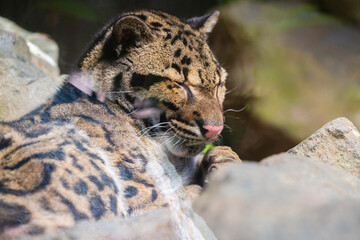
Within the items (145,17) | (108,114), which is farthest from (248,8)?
(108,114)

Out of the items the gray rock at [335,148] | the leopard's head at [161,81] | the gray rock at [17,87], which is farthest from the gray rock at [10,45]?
the gray rock at [335,148]

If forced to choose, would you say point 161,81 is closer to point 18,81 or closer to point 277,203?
point 277,203

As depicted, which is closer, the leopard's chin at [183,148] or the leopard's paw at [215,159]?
the leopard's chin at [183,148]

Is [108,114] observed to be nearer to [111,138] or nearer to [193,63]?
[111,138]

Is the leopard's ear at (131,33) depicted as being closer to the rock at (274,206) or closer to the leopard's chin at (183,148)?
the leopard's chin at (183,148)

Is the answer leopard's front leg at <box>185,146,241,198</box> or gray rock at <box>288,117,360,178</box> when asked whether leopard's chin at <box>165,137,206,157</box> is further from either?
gray rock at <box>288,117,360,178</box>

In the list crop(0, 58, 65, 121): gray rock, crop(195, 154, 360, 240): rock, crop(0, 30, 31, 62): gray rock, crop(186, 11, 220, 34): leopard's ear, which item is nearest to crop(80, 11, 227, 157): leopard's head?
crop(186, 11, 220, 34): leopard's ear

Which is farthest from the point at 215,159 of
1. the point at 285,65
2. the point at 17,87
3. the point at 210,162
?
the point at 285,65
